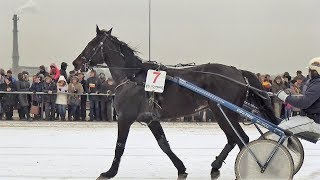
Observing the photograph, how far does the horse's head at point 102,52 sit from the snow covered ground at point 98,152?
5.38ft

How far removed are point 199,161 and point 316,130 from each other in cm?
297

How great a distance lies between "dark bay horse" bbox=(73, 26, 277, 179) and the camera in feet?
25.9

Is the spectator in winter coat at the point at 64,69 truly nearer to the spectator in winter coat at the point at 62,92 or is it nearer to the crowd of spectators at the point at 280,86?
the spectator in winter coat at the point at 62,92

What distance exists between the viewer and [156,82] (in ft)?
25.7

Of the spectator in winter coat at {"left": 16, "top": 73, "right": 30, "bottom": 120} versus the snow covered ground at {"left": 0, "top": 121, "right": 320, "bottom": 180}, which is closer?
the snow covered ground at {"left": 0, "top": 121, "right": 320, "bottom": 180}

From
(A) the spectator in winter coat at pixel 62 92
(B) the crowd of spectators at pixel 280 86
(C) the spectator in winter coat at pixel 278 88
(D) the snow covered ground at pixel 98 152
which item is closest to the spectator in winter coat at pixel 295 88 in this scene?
(B) the crowd of spectators at pixel 280 86

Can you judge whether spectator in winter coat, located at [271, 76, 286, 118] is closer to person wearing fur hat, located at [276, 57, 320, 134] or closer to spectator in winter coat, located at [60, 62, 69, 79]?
spectator in winter coat, located at [60, 62, 69, 79]

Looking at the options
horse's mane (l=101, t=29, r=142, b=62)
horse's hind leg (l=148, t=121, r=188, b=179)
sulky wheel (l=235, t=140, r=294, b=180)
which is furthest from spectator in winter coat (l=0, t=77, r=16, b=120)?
sulky wheel (l=235, t=140, r=294, b=180)

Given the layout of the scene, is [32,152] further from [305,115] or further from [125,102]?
[305,115]

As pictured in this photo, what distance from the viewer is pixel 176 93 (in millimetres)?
8000

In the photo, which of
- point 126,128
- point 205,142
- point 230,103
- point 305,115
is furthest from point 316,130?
point 205,142

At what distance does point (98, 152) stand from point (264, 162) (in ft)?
14.7

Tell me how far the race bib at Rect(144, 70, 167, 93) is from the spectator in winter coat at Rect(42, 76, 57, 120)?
986 centimetres

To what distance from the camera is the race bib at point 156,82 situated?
7797 millimetres
